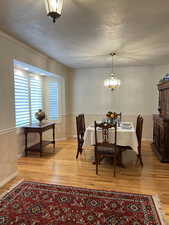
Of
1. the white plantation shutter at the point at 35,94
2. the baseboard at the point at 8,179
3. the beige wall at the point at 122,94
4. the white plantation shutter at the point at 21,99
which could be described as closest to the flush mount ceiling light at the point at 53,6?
the baseboard at the point at 8,179

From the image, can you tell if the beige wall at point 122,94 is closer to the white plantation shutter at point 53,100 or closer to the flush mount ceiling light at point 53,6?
the white plantation shutter at point 53,100

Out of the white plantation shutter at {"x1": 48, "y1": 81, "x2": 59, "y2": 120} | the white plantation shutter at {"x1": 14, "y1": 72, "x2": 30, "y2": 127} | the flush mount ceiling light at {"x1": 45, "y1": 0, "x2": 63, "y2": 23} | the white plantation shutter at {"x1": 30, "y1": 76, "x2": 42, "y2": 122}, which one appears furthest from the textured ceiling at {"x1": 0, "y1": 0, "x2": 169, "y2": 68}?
the white plantation shutter at {"x1": 48, "y1": 81, "x2": 59, "y2": 120}

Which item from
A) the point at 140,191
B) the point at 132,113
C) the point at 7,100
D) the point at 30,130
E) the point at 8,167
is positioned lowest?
the point at 140,191

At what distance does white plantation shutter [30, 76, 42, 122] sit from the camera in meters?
5.01

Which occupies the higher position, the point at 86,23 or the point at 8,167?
the point at 86,23

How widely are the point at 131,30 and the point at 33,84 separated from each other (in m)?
3.35

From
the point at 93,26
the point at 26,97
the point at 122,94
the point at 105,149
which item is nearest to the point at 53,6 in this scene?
the point at 93,26

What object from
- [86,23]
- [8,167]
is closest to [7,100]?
[8,167]

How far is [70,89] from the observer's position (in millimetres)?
6297

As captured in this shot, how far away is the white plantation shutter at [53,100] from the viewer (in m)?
5.76

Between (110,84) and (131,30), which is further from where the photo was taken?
(110,84)

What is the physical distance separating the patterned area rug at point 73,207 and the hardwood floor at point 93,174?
0.73 ft

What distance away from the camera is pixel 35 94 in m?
5.19

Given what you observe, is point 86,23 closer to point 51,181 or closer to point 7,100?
point 7,100
